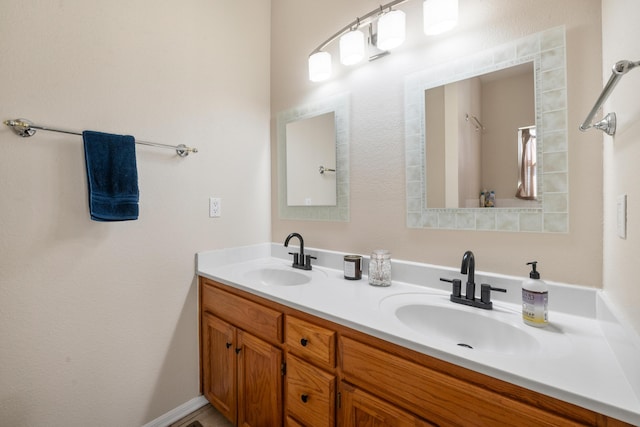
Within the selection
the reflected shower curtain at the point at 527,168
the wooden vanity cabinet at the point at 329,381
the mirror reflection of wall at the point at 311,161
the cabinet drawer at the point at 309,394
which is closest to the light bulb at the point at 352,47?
the mirror reflection of wall at the point at 311,161

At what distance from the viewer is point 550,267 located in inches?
40.3

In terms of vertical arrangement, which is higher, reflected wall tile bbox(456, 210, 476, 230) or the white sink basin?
reflected wall tile bbox(456, 210, 476, 230)

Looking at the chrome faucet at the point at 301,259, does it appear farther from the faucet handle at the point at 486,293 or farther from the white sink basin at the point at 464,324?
the faucet handle at the point at 486,293

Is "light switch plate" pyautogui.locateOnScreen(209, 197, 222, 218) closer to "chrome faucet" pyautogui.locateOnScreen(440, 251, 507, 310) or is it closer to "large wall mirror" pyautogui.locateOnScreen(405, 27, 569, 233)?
"large wall mirror" pyautogui.locateOnScreen(405, 27, 569, 233)

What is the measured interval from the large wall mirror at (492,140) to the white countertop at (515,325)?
0.87ft

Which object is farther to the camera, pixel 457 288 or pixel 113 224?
pixel 113 224

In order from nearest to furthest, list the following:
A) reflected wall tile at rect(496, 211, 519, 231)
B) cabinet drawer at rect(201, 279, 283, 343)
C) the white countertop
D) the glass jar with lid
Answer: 1. the white countertop
2. reflected wall tile at rect(496, 211, 519, 231)
3. cabinet drawer at rect(201, 279, 283, 343)
4. the glass jar with lid

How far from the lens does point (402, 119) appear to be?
54.1 inches

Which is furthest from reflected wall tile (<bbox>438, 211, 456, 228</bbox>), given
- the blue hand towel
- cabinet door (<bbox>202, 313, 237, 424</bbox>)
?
the blue hand towel

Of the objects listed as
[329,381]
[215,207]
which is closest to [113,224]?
[215,207]

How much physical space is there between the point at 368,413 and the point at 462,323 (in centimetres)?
46

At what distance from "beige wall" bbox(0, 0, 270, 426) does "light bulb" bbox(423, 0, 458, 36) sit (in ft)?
3.90

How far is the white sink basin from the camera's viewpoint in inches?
34.5

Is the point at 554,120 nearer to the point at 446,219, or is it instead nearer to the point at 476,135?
the point at 476,135
